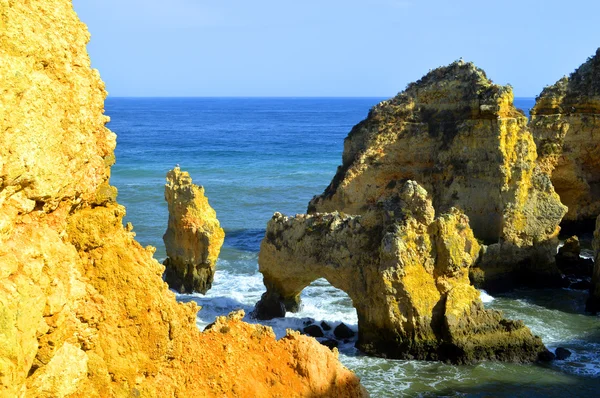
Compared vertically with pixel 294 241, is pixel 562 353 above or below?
below

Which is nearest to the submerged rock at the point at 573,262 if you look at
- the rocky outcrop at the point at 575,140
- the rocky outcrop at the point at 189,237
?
the rocky outcrop at the point at 575,140

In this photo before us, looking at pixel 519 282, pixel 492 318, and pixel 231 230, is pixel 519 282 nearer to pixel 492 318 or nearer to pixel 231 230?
pixel 492 318

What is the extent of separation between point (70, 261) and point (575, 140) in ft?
121

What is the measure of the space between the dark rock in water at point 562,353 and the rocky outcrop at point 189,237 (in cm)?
1381

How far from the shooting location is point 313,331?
977 inches

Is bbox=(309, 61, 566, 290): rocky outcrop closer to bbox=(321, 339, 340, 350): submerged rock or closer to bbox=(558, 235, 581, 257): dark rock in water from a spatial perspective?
bbox=(558, 235, 581, 257): dark rock in water

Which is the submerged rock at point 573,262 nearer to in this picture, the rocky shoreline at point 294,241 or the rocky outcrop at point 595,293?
the rocky shoreline at point 294,241

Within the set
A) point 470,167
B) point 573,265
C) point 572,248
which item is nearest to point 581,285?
point 573,265

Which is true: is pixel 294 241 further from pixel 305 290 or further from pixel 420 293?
pixel 305 290

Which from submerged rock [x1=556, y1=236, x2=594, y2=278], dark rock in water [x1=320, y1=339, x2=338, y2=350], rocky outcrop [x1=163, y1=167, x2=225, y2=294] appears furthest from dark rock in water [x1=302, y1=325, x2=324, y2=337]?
submerged rock [x1=556, y1=236, x2=594, y2=278]

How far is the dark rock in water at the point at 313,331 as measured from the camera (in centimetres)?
2472

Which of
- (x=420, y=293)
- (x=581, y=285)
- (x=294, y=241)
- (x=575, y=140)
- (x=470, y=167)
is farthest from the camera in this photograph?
(x=575, y=140)

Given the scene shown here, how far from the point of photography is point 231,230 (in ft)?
143

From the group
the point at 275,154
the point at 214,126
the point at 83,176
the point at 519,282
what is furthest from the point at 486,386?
the point at 214,126
